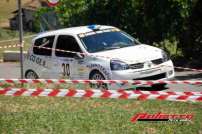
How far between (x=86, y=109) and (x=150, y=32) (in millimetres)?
13798

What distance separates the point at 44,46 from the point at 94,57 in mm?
2455

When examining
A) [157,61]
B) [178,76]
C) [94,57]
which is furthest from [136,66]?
[178,76]

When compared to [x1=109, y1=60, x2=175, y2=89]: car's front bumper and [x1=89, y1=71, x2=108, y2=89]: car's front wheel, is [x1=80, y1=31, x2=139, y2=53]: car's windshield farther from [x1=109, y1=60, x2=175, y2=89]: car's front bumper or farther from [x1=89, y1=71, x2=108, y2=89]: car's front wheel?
[x1=109, y1=60, x2=175, y2=89]: car's front bumper

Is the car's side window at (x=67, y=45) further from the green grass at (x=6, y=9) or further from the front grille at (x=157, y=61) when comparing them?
the green grass at (x=6, y=9)

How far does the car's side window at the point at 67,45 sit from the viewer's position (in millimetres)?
14905

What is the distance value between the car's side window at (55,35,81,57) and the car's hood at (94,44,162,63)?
941 millimetres

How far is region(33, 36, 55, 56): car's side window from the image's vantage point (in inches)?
619

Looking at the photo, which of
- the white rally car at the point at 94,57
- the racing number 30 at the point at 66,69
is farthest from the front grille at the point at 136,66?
the racing number 30 at the point at 66,69

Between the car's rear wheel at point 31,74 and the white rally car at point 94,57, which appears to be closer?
the white rally car at point 94,57

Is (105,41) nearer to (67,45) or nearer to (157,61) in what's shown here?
(67,45)

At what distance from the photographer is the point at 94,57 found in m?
14.1

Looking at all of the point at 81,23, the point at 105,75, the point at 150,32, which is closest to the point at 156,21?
the point at 150,32

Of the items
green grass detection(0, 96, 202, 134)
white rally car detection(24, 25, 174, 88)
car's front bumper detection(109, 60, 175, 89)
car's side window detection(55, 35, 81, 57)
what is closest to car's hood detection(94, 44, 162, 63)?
white rally car detection(24, 25, 174, 88)

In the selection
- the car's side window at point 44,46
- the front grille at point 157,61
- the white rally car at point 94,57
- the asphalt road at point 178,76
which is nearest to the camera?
the white rally car at point 94,57
